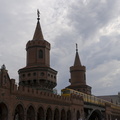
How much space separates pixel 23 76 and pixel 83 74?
72.6ft

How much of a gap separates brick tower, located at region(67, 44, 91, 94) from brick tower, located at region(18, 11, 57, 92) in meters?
16.3

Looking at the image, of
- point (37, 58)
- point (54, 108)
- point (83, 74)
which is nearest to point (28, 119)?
point (54, 108)

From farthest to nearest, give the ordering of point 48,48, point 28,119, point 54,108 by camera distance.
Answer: point 48,48
point 54,108
point 28,119

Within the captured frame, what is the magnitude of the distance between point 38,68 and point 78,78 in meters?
20.9

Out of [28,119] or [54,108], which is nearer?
[28,119]

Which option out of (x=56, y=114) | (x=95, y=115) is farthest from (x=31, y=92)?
(x=95, y=115)

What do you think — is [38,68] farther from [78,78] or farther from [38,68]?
[78,78]

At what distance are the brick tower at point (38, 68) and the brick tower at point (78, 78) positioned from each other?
16325mm

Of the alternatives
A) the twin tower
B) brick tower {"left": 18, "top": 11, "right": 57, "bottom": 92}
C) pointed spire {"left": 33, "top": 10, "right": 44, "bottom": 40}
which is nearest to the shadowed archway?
the twin tower

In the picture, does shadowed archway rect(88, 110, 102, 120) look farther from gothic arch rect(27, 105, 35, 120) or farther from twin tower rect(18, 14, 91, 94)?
gothic arch rect(27, 105, 35, 120)

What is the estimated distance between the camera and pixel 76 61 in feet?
205

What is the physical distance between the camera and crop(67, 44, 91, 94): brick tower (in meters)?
58.9

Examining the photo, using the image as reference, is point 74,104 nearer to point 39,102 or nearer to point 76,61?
point 39,102

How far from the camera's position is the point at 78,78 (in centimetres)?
6000
